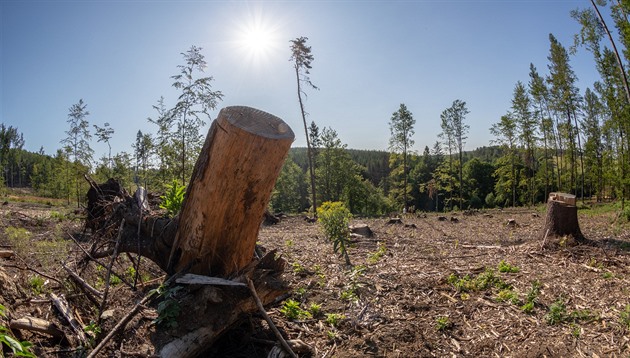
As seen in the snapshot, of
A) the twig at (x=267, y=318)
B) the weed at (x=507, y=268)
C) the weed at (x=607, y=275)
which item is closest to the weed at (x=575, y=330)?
the weed at (x=507, y=268)

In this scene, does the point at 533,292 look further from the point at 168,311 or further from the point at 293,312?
the point at 168,311

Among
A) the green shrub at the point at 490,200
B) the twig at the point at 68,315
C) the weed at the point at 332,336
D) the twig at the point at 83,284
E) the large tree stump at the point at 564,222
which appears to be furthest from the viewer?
the green shrub at the point at 490,200

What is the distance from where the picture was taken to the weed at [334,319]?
3830 mm

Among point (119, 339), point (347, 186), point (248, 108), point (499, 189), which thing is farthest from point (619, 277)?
point (499, 189)

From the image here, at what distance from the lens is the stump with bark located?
121 inches

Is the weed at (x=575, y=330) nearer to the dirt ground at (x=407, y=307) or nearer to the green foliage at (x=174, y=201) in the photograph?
the dirt ground at (x=407, y=307)

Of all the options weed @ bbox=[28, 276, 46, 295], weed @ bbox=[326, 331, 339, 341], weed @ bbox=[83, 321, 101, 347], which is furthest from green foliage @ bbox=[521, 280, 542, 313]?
weed @ bbox=[28, 276, 46, 295]

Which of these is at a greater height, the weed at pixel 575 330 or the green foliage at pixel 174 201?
the green foliage at pixel 174 201

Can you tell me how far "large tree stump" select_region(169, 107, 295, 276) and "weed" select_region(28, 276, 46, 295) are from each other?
1.34 m

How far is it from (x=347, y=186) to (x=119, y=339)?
31.3 metres

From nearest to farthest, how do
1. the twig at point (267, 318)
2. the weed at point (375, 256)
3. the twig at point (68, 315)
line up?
the twig at point (68, 315)
the twig at point (267, 318)
the weed at point (375, 256)

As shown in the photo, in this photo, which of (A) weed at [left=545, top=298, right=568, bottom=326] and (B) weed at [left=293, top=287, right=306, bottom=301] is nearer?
(A) weed at [left=545, top=298, right=568, bottom=326]

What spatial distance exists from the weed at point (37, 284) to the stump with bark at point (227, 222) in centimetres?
97

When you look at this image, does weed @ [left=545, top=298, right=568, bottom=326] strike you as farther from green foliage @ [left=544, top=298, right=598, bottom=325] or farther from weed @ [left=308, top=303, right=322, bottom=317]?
weed @ [left=308, top=303, right=322, bottom=317]
